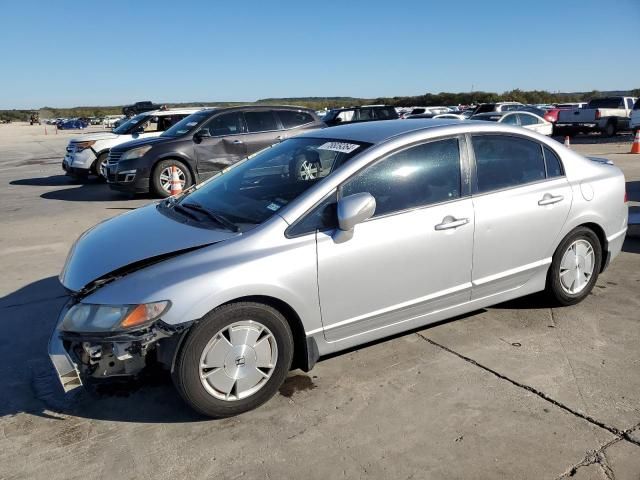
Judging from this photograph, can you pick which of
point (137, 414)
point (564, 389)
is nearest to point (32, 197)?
Result: point (137, 414)

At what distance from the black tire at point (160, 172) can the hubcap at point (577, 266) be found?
7.43 meters

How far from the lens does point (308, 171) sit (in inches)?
145

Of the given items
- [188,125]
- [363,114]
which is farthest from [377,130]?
[363,114]

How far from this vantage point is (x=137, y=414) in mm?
3137

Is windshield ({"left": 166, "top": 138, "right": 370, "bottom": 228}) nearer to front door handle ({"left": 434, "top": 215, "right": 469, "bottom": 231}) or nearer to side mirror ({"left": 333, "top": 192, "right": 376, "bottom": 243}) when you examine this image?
side mirror ({"left": 333, "top": 192, "right": 376, "bottom": 243})

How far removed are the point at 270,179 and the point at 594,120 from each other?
22.4 metres

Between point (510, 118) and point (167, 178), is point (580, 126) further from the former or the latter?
point (167, 178)

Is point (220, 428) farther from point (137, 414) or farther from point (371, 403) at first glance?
point (371, 403)

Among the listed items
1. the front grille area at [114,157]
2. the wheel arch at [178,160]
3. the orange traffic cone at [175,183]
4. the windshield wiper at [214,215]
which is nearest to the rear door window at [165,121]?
the front grille area at [114,157]

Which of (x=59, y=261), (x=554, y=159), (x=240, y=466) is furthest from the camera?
(x=59, y=261)

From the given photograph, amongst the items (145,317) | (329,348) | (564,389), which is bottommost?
(564,389)

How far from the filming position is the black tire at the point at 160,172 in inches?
398

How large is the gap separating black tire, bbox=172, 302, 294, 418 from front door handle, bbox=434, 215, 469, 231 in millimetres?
1206

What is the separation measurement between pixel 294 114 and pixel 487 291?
794cm
